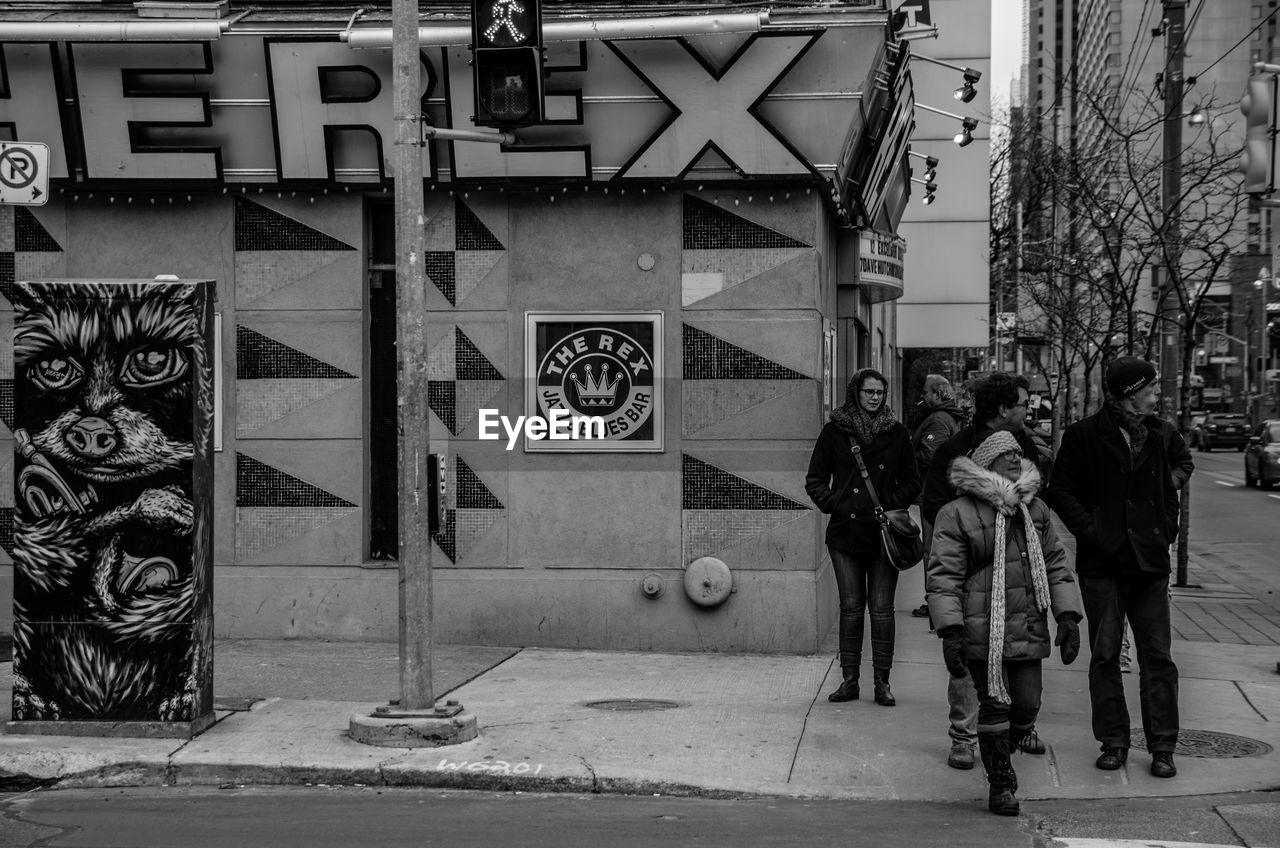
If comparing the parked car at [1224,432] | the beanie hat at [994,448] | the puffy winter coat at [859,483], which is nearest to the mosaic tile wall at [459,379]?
the puffy winter coat at [859,483]

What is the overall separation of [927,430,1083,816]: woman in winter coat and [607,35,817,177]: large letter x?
13.5 feet

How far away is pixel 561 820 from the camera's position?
6.24m

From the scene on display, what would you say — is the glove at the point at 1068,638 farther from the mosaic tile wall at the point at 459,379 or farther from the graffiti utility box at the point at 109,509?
the mosaic tile wall at the point at 459,379

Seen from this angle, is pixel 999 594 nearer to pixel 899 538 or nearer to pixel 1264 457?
pixel 899 538

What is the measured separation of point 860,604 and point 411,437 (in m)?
2.98

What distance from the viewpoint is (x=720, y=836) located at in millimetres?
5969

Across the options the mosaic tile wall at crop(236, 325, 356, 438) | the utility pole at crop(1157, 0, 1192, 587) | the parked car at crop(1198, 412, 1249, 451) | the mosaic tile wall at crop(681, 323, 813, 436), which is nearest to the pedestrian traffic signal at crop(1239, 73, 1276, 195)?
the utility pole at crop(1157, 0, 1192, 587)

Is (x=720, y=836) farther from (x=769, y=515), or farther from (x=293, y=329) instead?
(x=293, y=329)

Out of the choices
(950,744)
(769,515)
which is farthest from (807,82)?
(950,744)

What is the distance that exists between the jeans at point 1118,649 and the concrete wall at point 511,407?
128 inches

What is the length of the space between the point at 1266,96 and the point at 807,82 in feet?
12.4

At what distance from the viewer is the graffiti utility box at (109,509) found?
734 centimetres

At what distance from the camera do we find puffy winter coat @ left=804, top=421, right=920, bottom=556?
865cm

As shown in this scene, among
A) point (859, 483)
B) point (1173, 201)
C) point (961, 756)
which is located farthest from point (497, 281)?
point (1173, 201)
